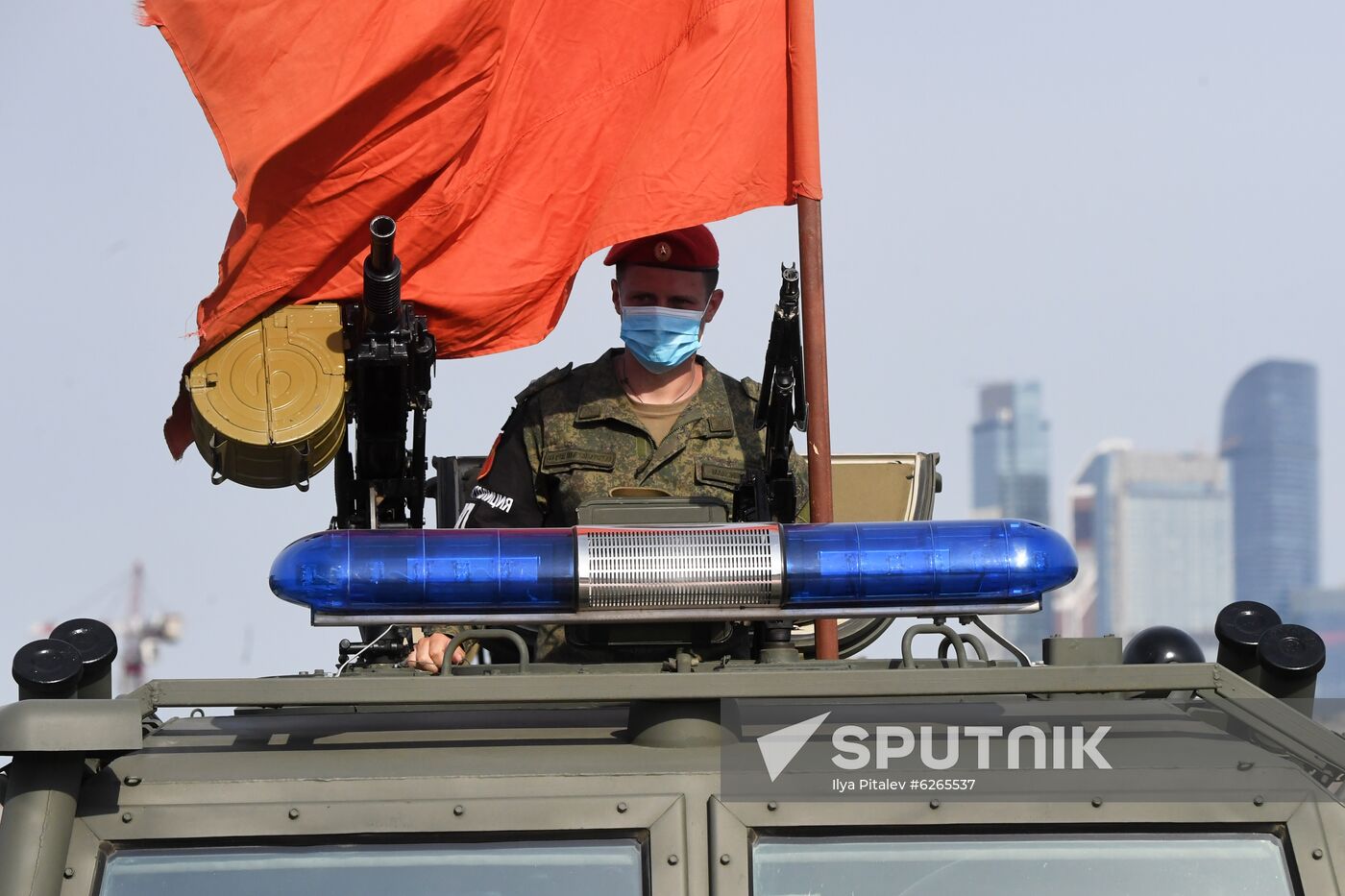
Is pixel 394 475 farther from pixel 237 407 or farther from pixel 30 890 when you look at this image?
pixel 30 890

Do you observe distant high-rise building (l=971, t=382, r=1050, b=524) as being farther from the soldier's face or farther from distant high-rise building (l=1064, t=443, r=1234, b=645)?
the soldier's face

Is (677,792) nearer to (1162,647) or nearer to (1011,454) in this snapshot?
(1162,647)

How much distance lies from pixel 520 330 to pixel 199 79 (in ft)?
3.88

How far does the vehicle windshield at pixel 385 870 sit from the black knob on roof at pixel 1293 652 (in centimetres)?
162

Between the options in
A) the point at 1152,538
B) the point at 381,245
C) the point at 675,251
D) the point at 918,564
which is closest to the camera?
the point at 918,564

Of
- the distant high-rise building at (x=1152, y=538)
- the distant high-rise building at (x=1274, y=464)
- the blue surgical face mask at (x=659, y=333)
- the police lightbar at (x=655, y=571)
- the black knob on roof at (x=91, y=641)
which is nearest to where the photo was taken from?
the police lightbar at (x=655, y=571)

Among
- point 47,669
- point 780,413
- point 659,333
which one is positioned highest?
point 659,333

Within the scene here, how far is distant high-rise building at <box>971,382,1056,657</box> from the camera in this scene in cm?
16312

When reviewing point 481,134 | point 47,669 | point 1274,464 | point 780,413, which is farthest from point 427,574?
point 1274,464

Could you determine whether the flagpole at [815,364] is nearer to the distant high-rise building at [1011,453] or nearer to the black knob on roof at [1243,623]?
the black knob on roof at [1243,623]

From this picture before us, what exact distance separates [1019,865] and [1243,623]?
1.20m

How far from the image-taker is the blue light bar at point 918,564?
4363mm

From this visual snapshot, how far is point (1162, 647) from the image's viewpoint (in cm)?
563

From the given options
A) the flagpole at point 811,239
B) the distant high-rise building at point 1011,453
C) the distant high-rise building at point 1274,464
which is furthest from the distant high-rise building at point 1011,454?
the flagpole at point 811,239
